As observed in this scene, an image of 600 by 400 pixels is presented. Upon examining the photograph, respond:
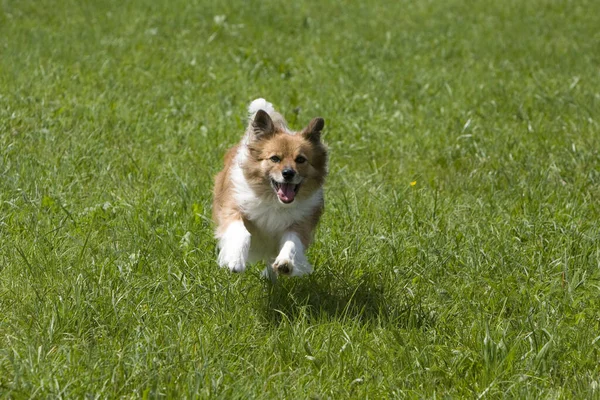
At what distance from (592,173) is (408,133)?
180 centimetres

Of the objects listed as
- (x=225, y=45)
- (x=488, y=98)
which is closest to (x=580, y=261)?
(x=488, y=98)

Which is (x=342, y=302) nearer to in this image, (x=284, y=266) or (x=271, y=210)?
(x=284, y=266)

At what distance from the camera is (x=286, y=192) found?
512cm

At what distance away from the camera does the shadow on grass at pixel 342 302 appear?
15.7 ft

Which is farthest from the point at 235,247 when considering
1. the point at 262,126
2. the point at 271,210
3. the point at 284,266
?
the point at 262,126

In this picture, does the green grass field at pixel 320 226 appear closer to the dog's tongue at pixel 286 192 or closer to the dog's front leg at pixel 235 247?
the dog's front leg at pixel 235 247

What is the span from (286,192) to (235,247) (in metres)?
0.46

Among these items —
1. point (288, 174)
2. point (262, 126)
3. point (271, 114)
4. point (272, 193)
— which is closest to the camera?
point (288, 174)

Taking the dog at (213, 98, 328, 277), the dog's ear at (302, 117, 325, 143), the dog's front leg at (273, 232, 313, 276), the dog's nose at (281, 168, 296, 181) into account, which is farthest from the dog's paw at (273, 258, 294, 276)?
the dog's ear at (302, 117, 325, 143)

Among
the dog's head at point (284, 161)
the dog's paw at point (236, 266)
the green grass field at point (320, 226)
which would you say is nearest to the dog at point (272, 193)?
the dog's head at point (284, 161)

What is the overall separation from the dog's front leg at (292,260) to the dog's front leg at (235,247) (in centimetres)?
19

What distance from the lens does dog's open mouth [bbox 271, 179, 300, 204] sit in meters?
5.09

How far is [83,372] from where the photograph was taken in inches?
149

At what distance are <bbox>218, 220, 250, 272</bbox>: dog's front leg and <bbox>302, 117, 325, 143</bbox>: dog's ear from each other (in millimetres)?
680
